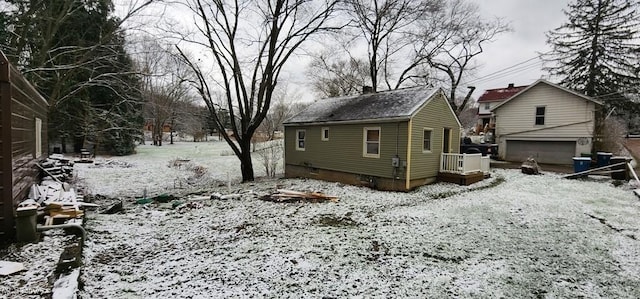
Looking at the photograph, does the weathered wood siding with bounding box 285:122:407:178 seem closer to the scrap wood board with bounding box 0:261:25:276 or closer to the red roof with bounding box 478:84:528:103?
the scrap wood board with bounding box 0:261:25:276

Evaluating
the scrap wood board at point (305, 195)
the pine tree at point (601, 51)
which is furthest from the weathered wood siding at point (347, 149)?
the pine tree at point (601, 51)

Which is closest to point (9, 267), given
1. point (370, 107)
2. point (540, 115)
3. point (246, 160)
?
point (246, 160)

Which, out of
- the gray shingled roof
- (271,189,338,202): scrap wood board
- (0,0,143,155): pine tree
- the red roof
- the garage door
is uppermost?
the red roof

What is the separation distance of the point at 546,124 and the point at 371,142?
12.8 m

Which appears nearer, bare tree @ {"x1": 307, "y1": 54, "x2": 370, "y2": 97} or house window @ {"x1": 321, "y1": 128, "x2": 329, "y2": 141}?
house window @ {"x1": 321, "y1": 128, "x2": 329, "y2": 141}

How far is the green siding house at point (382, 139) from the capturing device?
10.8 m

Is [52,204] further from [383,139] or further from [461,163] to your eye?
[461,163]

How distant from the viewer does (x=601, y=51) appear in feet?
71.9

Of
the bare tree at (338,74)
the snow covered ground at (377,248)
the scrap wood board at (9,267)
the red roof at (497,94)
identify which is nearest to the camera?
the scrap wood board at (9,267)

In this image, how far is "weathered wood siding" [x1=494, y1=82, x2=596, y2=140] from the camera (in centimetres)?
1606

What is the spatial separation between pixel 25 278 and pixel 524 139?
22.1m

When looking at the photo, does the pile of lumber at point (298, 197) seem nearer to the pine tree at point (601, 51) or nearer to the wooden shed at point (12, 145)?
the wooden shed at point (12, 145)

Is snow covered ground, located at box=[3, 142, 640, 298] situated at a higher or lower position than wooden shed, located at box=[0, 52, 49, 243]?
lower

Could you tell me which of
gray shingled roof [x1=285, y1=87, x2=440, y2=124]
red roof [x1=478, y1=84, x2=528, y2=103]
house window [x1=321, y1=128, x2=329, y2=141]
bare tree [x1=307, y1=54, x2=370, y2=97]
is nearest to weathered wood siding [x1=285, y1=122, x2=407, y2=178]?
house window [x1=321, y1=128, x2=329, y2=141]
